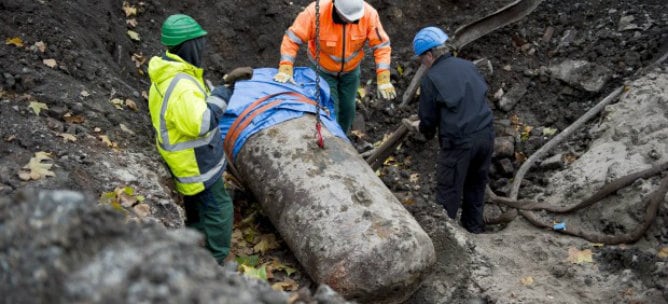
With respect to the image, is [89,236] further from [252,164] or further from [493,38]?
[493,38]

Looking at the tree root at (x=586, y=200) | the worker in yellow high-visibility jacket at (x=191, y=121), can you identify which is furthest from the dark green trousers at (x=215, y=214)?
the tree root at (x=586, y=200)

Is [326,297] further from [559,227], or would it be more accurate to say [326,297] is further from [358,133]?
[358,133]

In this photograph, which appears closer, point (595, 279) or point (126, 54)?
point (595, 279)

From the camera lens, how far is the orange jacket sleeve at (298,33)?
20.1ft

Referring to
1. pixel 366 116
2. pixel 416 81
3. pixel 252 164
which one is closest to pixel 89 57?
pixel 252 164

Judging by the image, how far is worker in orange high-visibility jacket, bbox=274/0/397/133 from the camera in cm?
608

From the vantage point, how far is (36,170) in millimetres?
4371

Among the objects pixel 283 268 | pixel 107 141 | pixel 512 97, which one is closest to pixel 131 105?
pixel 107 141

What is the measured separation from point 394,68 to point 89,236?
661 cm

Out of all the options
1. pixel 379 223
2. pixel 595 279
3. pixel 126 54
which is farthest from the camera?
pixel 126 54

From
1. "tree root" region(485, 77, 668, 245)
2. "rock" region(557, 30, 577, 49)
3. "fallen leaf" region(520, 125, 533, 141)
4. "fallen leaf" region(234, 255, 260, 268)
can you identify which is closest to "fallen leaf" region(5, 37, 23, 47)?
"fallen leaf" region(234, 255, 260, 268)

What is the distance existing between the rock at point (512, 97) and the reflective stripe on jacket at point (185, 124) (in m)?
4.13

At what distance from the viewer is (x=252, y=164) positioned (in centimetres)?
526

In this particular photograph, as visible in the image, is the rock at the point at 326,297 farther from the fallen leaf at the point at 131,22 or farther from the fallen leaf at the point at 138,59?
the fallen leaf at the point at 131,22
